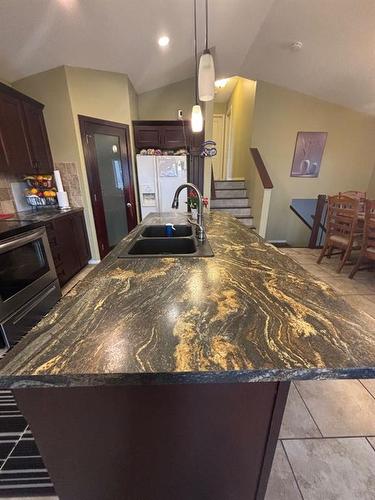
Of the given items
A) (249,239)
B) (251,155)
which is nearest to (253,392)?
(249,239)

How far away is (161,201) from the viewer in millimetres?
3926

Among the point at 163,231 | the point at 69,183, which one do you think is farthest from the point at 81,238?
the point at 163,231

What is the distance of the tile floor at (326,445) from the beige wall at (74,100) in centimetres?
330

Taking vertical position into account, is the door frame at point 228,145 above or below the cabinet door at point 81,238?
above

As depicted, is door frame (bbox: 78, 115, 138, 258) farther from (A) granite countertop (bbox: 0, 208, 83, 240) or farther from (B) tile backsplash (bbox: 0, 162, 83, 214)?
(A) granite countertop (bbox: 0, 208, 83, 240)

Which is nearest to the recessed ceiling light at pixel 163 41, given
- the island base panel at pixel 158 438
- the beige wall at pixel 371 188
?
the island base panel at pixel 158 438

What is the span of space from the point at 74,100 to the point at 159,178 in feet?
5.14

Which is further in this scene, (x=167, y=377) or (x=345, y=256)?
(x=345, y=256)

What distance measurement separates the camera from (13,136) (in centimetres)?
241

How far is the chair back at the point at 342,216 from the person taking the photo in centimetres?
280

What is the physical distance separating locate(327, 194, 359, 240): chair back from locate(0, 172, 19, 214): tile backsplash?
4.28 metres

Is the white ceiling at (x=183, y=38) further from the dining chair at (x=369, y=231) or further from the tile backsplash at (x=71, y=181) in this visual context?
the dining chair at (x=369, y=231)

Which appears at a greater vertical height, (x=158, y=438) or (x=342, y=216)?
(x=342, y=216)

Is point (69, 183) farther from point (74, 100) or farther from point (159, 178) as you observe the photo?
point (159, 178)
